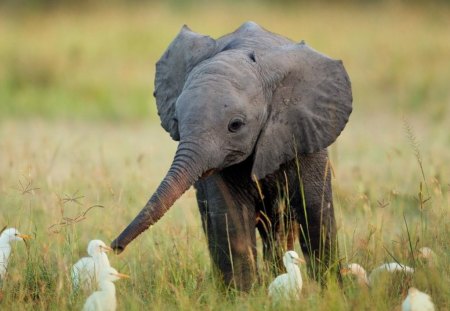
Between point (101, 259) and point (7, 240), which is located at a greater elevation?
point (7, 240)

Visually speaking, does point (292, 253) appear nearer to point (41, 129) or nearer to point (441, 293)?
point (441, 293)

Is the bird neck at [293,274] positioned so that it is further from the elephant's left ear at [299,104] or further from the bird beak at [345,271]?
the elephant's left ear at [299,104]

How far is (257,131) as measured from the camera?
270 inches

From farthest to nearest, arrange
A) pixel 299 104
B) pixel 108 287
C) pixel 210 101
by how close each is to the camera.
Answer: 1. pixel 299 104
2. pixel 210 101
3. pixel 108 287

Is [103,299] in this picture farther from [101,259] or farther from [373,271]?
[373,271]

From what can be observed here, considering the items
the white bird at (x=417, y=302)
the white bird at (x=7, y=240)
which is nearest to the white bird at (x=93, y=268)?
the white bird at (x=7, y=240)

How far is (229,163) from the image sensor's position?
6762 mm

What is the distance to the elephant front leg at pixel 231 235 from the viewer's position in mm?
7129

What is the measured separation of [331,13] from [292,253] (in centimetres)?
1789

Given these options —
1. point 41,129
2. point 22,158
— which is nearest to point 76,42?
point 41,129

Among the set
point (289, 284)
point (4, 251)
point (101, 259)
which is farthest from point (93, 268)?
point (289, 284)

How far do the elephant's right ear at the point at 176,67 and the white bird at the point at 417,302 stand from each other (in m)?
1.89

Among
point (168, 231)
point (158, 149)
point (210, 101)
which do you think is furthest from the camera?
point (158, 149)

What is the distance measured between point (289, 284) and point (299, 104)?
3.76 feet
